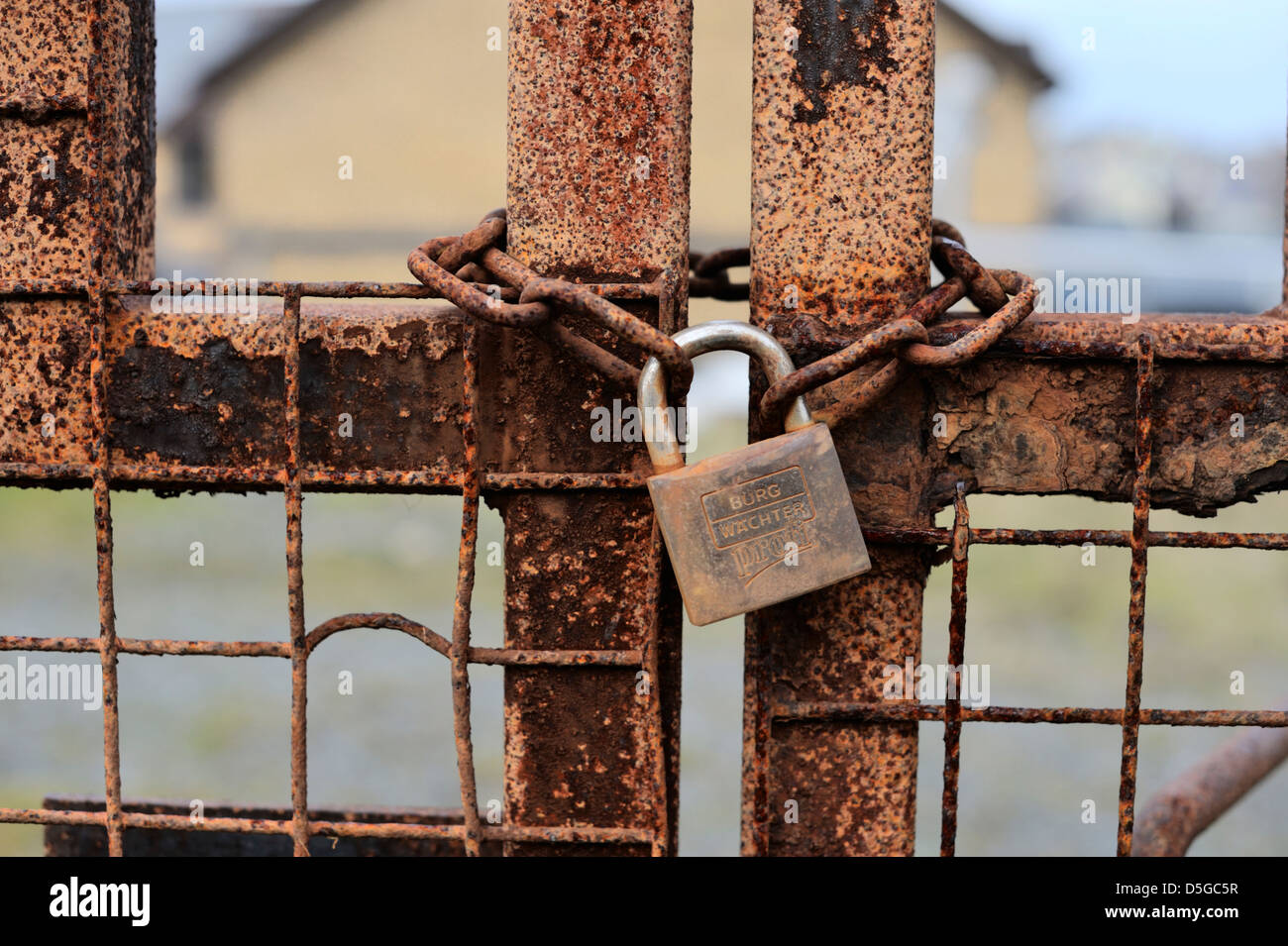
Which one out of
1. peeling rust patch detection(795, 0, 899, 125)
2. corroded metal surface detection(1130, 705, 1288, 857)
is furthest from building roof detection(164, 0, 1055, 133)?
peeling rust patch detection(795, 0, 899, 125)

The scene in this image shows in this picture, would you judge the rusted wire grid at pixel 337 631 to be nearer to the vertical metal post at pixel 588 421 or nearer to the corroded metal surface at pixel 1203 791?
the vertical metal post at pixel 588 421

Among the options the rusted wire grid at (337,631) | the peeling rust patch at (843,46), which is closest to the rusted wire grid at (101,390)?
the rusted wire grid at (337,631)

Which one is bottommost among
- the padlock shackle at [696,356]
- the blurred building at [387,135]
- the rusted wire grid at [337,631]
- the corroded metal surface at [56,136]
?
the rusted wire grid at [337,631]

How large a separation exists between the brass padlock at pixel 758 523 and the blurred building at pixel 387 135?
8.22 m

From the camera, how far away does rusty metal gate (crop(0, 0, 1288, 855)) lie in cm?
106

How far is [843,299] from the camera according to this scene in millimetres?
1078

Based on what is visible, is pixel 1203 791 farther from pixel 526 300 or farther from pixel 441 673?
pixel 441 673

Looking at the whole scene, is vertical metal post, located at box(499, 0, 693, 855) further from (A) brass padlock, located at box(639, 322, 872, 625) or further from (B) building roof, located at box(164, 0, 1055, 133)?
(B) building roof, located at box(164, 0, 1055, 133)

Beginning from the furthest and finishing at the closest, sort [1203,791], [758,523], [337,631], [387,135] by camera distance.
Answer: [387,135]
[1203,791]
[337,631]
[758,523]

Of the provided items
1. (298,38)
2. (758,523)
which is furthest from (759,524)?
(298,38)

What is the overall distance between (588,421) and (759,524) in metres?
0.23

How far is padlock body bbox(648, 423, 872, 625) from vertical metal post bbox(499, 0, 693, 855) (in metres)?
0.09

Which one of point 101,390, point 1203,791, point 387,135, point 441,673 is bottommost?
point 441,673

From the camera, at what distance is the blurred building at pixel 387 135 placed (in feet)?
31.2
